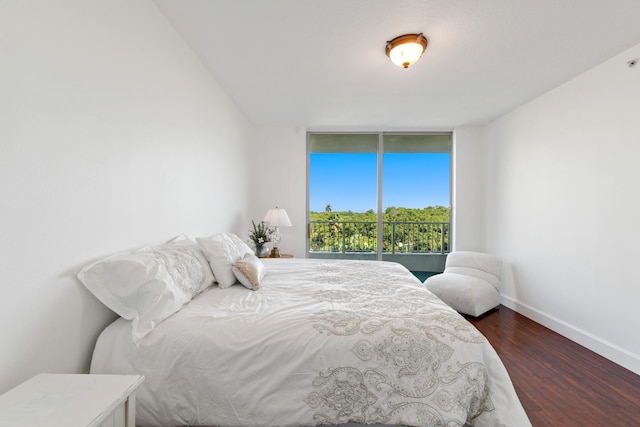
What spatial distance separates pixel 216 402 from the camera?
1218 mm

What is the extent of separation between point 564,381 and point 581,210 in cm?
160

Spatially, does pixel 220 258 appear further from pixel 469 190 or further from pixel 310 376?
pixel 469 190

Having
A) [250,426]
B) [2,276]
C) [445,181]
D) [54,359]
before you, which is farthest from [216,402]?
[445,181]

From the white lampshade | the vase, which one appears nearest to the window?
the white lampshade

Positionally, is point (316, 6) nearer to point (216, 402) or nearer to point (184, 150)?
point (184, 150)

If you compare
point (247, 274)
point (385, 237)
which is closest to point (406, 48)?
point (247, 274)

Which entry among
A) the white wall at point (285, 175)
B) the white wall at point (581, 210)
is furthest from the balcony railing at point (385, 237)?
the white wall at point (581, 210)

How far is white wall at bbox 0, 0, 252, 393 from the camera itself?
0.98m

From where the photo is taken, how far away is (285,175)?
435cm

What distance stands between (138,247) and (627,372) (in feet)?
12.1

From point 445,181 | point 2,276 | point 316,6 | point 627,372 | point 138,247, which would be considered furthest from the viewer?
point 445,181

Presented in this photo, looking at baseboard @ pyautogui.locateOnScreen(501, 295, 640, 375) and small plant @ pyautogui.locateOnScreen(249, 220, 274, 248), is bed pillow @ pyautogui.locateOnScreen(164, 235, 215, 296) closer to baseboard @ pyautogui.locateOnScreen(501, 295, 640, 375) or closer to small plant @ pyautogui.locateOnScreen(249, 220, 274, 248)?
small plant @ pyautogui.locateOnScreen(249, 220, 274, 248)

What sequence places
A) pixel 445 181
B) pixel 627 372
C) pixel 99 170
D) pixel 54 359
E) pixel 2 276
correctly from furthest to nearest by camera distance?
1. pixel 445 181
2. pixel 627 372
3. pixel 99 170
4. pixel 54 359
5. pixel 2 276

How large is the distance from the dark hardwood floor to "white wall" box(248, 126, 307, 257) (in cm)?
281
